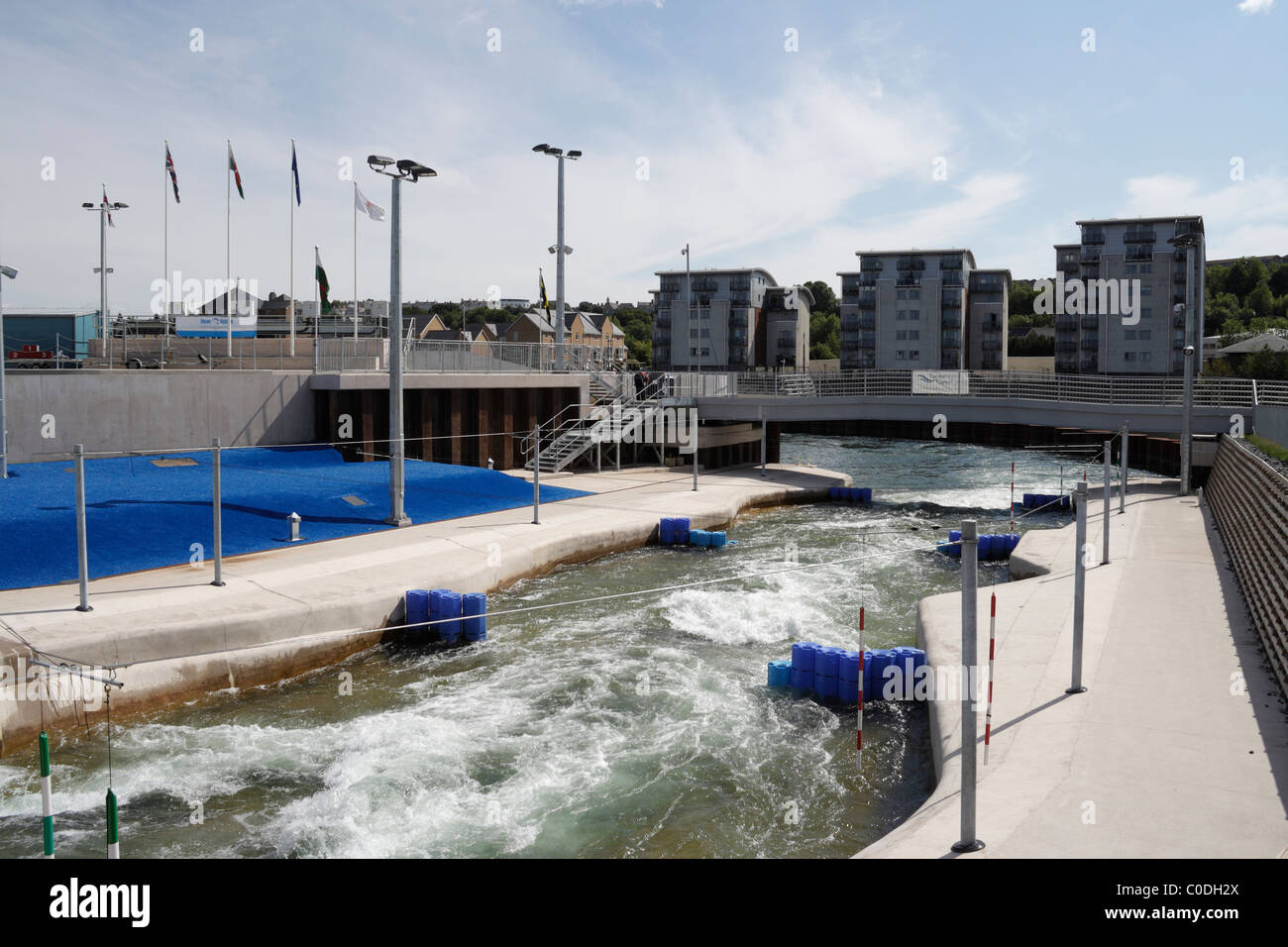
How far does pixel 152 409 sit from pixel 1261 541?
1174 inches

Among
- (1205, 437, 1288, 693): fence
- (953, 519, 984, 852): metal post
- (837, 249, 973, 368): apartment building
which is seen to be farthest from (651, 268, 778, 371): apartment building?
(953, 519, 984, 852): metal post

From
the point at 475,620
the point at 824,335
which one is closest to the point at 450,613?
the point at 475,620

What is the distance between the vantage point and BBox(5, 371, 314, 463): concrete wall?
2881 cm

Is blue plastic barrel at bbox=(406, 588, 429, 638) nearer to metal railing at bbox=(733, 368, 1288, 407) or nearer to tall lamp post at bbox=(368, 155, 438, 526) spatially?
tall lamp post at bbox=(368, 155, 438, 526)

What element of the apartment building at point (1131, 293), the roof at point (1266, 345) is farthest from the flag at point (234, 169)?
the apartment building at point (1131, 293)

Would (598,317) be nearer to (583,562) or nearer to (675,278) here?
(675,278)

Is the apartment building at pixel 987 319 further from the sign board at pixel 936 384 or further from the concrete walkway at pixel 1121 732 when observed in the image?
the concrete walkway at pixel 1121 732

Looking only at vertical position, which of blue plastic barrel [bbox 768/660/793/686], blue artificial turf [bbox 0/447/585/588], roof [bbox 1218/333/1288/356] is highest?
roof [bbox 1218/333/1288/356]

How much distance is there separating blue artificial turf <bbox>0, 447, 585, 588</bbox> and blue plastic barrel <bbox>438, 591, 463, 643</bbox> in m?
5.41

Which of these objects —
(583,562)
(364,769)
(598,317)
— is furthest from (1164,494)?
(598,317)

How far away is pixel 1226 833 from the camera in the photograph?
8719 millimetres

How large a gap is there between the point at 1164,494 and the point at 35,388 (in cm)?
3777

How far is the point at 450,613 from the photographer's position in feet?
61.8

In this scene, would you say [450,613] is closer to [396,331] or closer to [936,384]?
[396,331]
